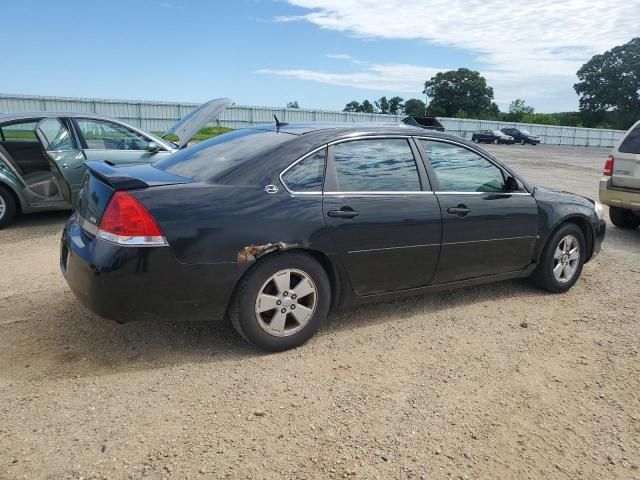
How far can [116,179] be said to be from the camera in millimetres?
3154

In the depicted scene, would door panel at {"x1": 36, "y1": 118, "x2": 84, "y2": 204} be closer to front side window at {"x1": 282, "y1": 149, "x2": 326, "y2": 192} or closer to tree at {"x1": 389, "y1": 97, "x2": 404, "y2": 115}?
front side window at {"x1": 282, "y1": 149, "x2": 326, "y2": 192}

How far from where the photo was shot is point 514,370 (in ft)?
11.1

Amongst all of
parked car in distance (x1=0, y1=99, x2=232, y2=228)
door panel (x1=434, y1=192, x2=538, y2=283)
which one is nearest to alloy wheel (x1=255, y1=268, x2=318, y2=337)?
door panel (x1=434, y1=192, x2=538, y2=283)

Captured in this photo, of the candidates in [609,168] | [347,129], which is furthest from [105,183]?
[609,168]

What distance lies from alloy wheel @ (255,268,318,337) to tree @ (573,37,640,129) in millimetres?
81705

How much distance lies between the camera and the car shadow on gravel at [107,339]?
3.21 m

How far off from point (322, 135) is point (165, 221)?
1.32 m

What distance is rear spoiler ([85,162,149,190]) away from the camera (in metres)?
3.09

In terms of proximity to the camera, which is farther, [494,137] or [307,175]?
[494,137]

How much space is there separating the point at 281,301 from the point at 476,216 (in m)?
1.80

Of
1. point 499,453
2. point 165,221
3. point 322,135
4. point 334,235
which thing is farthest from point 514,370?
point 165,221

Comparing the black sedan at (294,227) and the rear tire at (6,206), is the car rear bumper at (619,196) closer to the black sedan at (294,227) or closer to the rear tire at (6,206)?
the black sedan at (294,227)

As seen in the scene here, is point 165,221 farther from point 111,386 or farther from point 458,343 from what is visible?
point 458,343

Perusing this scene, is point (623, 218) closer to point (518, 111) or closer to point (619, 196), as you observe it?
point (619, 196)
